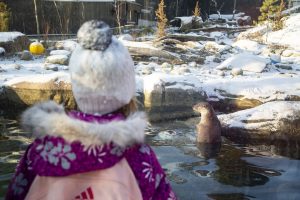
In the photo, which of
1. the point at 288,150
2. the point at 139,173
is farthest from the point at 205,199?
the point at 139,173

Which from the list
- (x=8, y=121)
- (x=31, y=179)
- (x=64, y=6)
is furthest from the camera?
(x=64, y=6)

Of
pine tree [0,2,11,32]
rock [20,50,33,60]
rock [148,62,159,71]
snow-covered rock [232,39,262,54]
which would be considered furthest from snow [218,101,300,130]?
pine tree [0,2,11,32]

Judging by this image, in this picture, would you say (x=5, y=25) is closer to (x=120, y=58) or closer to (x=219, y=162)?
(x=219, y=162)

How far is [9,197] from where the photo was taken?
5.52ft

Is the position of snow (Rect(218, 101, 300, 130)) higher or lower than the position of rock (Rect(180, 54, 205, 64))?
lower

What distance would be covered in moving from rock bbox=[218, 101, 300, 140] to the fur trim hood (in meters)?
4.29

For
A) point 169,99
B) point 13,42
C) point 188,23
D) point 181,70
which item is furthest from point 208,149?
point 188,23

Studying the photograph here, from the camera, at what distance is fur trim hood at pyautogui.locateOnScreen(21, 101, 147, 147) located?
1470 mm

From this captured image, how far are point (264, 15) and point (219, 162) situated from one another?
13529 mm

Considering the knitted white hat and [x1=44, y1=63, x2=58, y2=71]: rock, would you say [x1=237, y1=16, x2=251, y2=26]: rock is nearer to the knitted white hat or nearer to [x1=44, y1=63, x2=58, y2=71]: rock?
[x1=44, y1=63, x2=58, y2=71]: rock

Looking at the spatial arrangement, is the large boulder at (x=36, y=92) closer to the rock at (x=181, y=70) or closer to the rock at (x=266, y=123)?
the rock at (x=266, y=123)

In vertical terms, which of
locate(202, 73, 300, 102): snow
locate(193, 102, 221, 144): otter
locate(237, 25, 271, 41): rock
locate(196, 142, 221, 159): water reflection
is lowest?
locate(196, 142, 221, 159): water reflection

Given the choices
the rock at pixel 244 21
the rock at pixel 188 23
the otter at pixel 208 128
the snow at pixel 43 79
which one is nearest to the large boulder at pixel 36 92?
the snow at pixel 43 79

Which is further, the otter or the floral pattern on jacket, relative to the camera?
the otter
